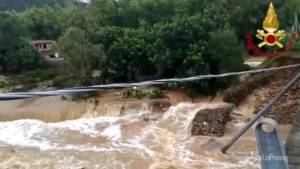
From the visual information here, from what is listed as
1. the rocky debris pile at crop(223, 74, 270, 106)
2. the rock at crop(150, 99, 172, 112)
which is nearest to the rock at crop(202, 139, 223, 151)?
the rocky debris pile at crop(223, 74, 270, 106)

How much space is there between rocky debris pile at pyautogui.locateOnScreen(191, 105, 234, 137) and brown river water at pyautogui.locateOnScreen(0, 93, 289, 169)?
22 centimetres

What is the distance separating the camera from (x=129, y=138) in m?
10.8

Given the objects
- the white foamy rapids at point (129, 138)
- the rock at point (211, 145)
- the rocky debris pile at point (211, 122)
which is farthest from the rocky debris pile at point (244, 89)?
the rock at point (211, 145)

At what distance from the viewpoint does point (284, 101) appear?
11.5 m

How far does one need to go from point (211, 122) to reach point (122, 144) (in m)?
2.35

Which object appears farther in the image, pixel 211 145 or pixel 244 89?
pixel 244 89

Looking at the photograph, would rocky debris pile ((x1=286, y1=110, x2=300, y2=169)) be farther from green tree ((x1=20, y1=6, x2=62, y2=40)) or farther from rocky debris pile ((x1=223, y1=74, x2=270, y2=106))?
green tree ((x1=20, y1=6, x2=62, y2=40))

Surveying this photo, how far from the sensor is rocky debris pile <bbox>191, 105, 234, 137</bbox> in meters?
10.7

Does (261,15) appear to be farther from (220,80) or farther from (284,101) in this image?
(284,101)

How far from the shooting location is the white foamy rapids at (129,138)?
9062mm

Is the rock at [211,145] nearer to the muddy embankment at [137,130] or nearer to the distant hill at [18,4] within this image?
the muddy embankment at [137,130]

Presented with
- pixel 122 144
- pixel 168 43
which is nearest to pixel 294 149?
pixel 122 144

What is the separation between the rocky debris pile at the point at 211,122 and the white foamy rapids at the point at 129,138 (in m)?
0.28

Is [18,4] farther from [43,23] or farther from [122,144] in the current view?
[122,144]
